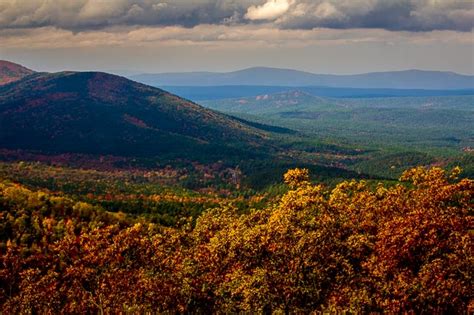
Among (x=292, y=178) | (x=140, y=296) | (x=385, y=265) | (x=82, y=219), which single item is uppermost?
(x=292, y=178)

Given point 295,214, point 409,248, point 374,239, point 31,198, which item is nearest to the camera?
point 409,248

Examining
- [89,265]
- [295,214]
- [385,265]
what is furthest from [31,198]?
[385,265]

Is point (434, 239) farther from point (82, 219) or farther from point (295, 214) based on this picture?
point (82, 219)

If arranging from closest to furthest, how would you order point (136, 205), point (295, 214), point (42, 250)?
point (295, 214)
point (42, 250)
point (136, 205)

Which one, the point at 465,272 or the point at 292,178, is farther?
the point at 292,178

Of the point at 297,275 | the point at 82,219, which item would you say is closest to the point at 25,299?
the point at 297,275

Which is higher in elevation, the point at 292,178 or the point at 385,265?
the point at 292,178
